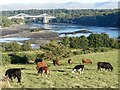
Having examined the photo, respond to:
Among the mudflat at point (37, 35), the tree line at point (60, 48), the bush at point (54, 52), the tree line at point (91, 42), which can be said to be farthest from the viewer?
the mudflat at point (37, 35)

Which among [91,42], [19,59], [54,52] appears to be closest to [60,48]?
[54,52]

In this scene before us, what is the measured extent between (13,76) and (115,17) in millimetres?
68443

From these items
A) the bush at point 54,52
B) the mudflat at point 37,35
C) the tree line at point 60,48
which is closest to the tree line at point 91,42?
the tree line at point 60,48

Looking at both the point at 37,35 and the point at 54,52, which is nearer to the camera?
the point at 54,52

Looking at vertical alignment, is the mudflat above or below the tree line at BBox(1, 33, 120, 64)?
→ below

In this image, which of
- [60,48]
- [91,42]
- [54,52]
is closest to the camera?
[54,52]

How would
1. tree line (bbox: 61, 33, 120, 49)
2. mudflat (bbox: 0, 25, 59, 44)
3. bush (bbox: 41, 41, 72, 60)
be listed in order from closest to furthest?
bush (bbox: 41, 41, 72, 60)
tree line (bbox: 61, 33, 120, 49)
mudflat (bbox: 0, 25, 59, 44)

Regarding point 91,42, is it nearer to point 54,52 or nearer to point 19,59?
point 54,52

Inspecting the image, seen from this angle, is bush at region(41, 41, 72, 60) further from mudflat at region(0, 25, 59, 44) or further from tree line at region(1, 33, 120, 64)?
mudflat at region(0, 25, 59, 44)

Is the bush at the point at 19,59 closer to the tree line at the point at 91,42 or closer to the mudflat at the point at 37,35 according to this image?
the tree line at the point at 91,42

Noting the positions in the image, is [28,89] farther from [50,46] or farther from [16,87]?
[50,46]

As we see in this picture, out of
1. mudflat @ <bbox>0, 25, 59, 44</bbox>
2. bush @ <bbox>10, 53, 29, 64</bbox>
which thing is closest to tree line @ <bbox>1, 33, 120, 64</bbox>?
bush @ <bbox>10, 53, 29, 64</bbox>

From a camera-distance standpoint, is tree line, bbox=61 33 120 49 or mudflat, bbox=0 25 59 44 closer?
tree line, bbox=61 33 120 49

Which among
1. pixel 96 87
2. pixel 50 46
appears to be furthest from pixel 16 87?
pixel 50 46
